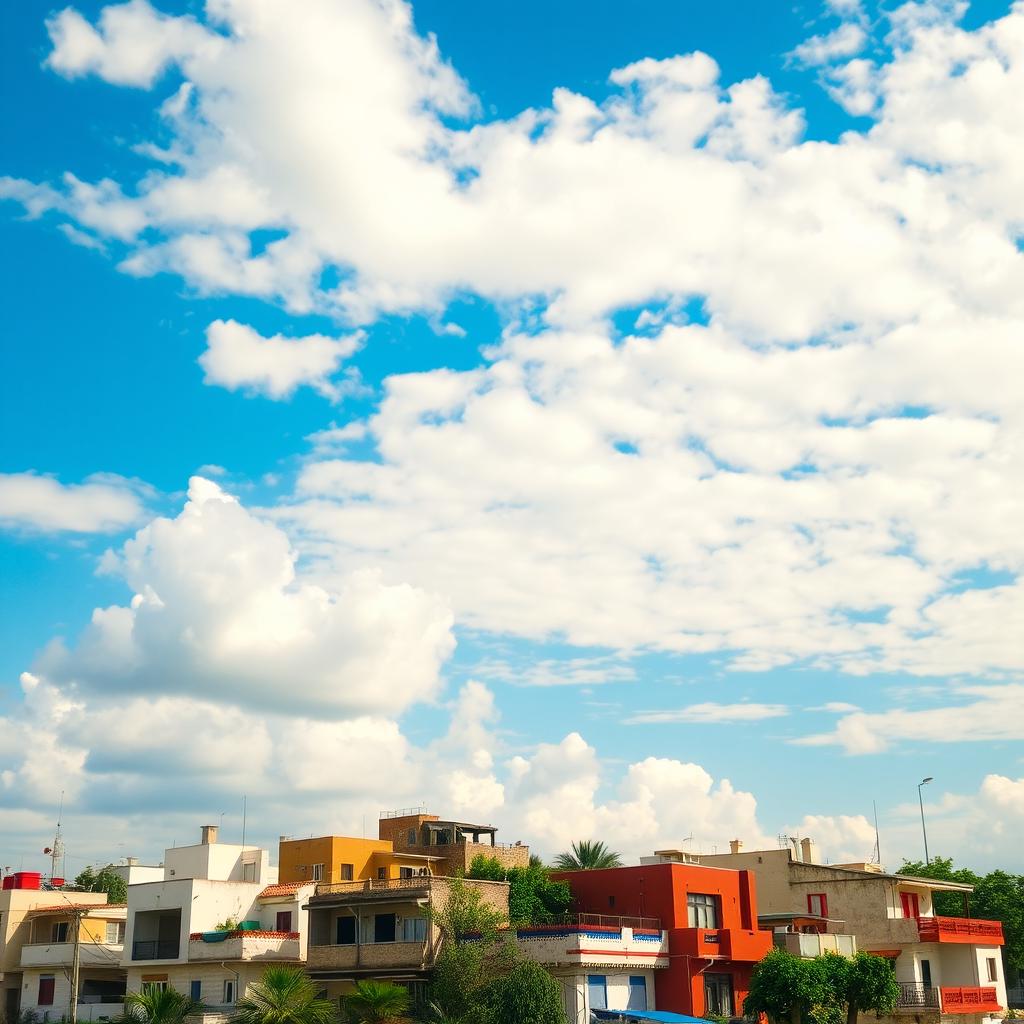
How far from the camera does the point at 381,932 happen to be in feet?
193

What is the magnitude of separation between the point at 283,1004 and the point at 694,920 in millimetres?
20445

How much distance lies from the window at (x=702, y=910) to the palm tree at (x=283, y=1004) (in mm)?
18003

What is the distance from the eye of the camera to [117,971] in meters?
74.1

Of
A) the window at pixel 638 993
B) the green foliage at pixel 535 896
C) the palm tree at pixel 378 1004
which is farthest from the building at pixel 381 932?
the window at pixel 638 993

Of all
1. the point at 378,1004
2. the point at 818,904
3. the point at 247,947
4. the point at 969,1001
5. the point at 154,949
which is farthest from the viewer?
the point at 818,904

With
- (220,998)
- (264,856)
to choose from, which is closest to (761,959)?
(220,998)

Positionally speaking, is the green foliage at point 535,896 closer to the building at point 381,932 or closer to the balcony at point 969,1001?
Result: the building at point 381,932

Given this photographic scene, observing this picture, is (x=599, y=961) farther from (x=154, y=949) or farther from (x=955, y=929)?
(x=154, y=949)

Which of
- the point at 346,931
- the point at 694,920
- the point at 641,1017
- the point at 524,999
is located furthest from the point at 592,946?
the point at 346,931

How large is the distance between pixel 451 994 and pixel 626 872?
12.1 meters

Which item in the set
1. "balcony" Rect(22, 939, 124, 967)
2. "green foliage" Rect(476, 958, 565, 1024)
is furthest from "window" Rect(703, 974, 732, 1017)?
"balcony" Rect(22, 939, 124, 967)

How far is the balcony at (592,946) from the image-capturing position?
53.2 meters

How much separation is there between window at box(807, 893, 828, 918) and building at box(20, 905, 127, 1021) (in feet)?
132

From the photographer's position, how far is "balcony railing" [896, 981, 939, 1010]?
65.7m
